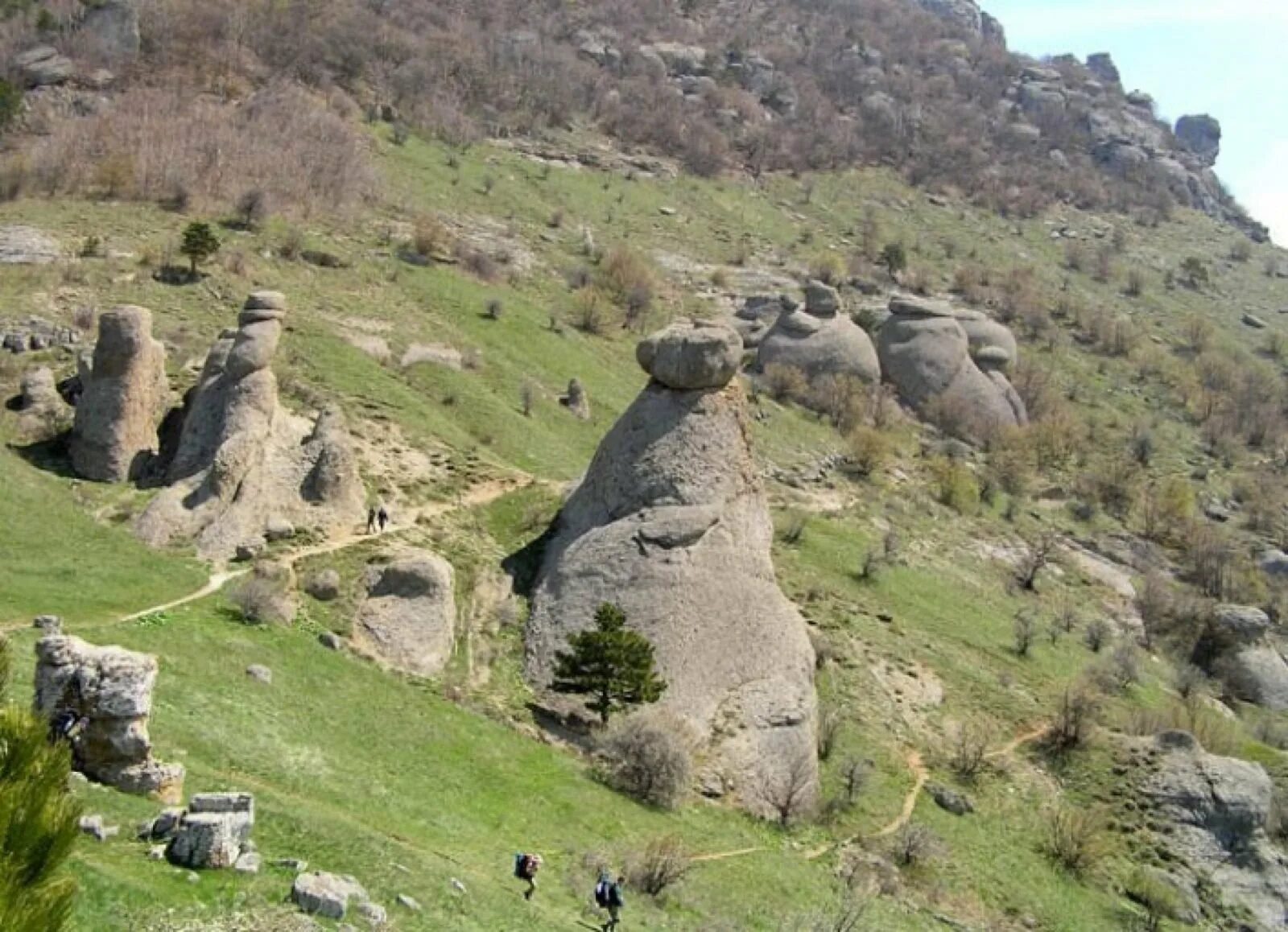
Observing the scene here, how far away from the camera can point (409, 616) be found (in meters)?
25.6

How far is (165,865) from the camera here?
11.3 metres

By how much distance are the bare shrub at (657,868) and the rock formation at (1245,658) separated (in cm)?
3601

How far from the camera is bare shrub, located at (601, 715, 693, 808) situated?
22.4 m

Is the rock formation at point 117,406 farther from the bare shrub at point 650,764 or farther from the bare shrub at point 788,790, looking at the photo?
the bare shrub at point 788,790

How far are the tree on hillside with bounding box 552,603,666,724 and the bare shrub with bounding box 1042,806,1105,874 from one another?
1086 cm

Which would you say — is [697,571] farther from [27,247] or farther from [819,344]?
[819,344]

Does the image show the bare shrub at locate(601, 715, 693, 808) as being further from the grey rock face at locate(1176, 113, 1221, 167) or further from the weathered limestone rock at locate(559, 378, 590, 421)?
the grey rock face at locate(1176, 113, 1221, 167)

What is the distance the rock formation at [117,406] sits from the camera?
29.3 m

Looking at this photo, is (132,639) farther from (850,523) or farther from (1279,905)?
(850,523)

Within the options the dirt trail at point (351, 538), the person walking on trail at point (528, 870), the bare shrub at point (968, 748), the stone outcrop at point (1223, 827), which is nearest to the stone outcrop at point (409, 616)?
the dirt trail at point (351, 538)

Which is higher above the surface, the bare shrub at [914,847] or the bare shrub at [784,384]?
the bare shrub at [784,384]

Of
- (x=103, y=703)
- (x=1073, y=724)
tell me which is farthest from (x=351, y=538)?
(x=1073, y=724)

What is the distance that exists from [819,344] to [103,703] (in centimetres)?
5575

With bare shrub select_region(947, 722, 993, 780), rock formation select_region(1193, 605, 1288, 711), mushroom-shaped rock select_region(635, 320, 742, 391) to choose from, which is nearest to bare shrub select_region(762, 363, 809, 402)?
rock formation select_region(1193, 605, 1288, 711)
